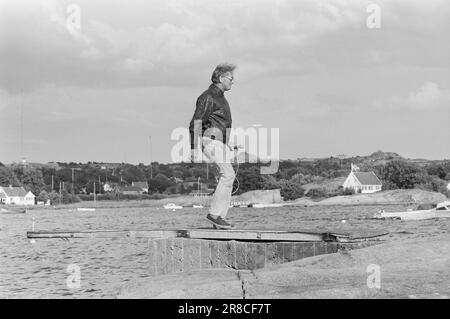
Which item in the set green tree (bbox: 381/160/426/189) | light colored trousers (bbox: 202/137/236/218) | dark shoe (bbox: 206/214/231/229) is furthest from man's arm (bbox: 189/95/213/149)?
green tree (bbox: 381/160/426/189)

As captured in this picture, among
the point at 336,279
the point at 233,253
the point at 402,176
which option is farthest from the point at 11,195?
the point at 336,279

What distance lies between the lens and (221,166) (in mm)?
13109

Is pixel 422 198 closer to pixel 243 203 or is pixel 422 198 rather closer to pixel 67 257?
pixel 243 203

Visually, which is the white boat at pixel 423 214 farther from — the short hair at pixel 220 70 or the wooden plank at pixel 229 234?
the short hair at pixel 220 70

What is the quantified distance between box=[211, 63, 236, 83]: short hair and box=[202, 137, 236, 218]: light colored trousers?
1044mm

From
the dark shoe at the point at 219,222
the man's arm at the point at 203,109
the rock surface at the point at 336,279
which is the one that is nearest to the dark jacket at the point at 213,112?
the man's arm at the point at 203,109

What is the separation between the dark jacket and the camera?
506 inches

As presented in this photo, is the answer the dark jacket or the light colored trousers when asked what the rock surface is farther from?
the dark jacket

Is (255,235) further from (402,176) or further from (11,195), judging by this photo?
(11,195)

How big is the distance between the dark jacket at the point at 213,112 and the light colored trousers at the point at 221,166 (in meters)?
0.14

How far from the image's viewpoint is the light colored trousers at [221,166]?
13008mm

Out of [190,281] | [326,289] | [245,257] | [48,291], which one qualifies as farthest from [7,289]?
[326,289]

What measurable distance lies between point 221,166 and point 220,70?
5.37 feet
